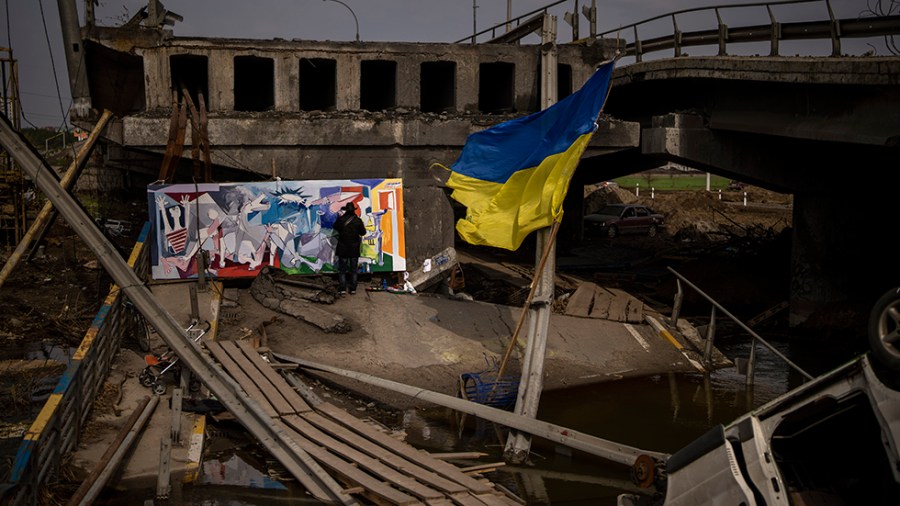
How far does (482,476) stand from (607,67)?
23.3 ft

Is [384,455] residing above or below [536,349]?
Result: below

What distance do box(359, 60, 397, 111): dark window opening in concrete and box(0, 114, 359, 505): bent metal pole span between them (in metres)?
11.0

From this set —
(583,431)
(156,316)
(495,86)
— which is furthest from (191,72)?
(583,431)

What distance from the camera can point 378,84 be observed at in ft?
98.8

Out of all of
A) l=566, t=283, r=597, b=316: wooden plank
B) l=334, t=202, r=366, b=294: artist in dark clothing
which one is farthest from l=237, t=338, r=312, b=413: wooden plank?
l=566, t=283, r=597, b=316: wooden plank

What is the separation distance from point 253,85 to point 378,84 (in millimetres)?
5255

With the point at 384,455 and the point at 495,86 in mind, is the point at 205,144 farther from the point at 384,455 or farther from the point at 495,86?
the point at 495,86

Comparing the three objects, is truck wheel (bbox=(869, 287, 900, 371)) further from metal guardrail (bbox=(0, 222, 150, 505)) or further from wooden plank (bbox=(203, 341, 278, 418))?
wooden plank (bbox=(203, 341, 278, 418))

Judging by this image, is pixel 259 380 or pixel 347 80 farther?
pixel 347 80

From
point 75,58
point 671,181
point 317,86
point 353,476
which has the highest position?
point 75,58

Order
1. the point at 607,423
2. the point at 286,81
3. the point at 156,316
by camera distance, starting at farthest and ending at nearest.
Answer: the point at 286,81 < the point at 607,423 < the point at 156,316

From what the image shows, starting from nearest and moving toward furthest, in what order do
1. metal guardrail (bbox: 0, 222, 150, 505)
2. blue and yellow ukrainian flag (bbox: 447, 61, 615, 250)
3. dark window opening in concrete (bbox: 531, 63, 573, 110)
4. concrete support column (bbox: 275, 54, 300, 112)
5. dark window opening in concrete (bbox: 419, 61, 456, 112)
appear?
metal guardrail (bbox: 0, 222, 150, 505)
blue and yellow ukrainian flag (bbox: 447, 61, 615, 250)
concrete support column (bbox: 275, 54, 300, 112)
dark window opening in concrete (bbox: 419, 61, 456, 112)
dark window opening in concrete (bbox: 531, 63, 573, 110)

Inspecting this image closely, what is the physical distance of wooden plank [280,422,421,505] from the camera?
10.6m

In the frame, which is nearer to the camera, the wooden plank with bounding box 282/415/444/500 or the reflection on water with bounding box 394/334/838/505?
the wooden plank with bounding box 282/415/444/500
